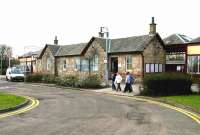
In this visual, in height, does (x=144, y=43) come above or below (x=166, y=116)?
above

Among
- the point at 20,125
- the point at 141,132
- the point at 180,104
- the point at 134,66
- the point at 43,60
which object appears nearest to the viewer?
the point at 141,132

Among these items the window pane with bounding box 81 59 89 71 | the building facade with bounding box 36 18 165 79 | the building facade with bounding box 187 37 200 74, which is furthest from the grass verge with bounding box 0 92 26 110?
the window pane with bounding box 81 59 89 71

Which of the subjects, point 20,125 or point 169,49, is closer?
point 20,125

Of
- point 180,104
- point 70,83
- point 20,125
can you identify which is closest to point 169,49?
point 70,83

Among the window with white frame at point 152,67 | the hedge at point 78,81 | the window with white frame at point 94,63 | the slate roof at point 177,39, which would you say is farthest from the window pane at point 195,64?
the window with white frame at point 94,63

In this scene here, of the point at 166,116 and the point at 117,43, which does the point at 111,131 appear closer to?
the point at 166,116

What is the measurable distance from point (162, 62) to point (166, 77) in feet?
60.8

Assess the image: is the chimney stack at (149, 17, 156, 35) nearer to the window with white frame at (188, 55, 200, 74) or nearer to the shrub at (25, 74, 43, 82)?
the window with white frame at (188, 55, 200, 74)

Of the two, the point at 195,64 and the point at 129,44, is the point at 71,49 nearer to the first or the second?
the point at 129,44

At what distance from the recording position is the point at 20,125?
1262 cm

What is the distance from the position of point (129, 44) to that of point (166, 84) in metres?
17.8

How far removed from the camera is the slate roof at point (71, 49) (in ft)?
176

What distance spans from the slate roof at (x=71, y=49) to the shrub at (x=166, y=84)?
80.8 ft

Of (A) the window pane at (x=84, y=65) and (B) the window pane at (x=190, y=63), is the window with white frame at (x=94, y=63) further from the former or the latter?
(B) the window pane at (x=190, y=63)
